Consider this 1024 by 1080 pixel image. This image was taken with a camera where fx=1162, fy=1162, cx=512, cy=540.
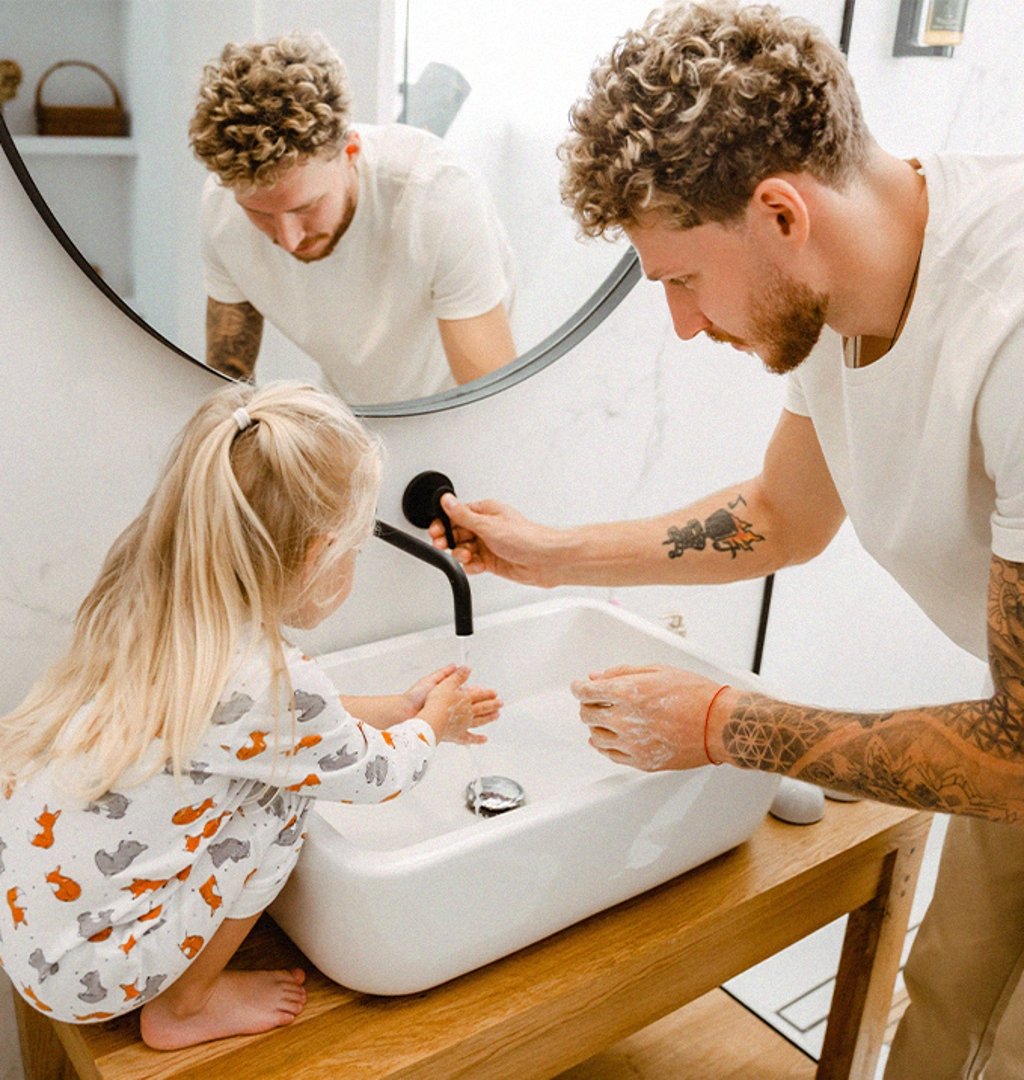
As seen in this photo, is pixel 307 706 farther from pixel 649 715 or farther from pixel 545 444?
pixel 545 444

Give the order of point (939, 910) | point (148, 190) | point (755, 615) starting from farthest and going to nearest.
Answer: point (755, 615) → point (939, 910) → point (148, 190)

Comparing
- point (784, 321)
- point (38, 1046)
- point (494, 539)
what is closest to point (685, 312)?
point (784, 321)

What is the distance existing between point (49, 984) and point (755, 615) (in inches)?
51.2

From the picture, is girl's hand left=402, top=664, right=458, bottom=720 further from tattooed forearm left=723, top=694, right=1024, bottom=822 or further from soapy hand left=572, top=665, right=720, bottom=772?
tattooed forearm left=723, top=694, right=1024, bottom=822

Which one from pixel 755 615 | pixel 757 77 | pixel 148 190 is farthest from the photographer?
pixel 755 615

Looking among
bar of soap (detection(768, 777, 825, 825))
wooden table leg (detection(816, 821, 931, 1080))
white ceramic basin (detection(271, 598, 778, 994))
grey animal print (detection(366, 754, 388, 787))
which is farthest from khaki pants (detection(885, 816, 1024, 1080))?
grey animal print (detection(366, 754, 388, 787))

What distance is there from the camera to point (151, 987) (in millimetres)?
1055

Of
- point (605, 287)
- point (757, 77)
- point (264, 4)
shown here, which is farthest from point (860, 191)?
point (264, 4)

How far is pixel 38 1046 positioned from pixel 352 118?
3.60 ft

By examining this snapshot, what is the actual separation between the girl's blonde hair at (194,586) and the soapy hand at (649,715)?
0.34 metres

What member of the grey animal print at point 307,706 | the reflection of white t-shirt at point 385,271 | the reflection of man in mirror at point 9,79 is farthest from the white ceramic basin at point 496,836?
the reflection of man in mirror at point 9,79

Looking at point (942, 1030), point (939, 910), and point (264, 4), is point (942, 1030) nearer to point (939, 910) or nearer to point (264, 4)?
point (939, 910)

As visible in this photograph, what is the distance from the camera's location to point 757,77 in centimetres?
103

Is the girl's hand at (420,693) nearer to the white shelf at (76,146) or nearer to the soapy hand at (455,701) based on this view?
the soapy hand at (455,701)
